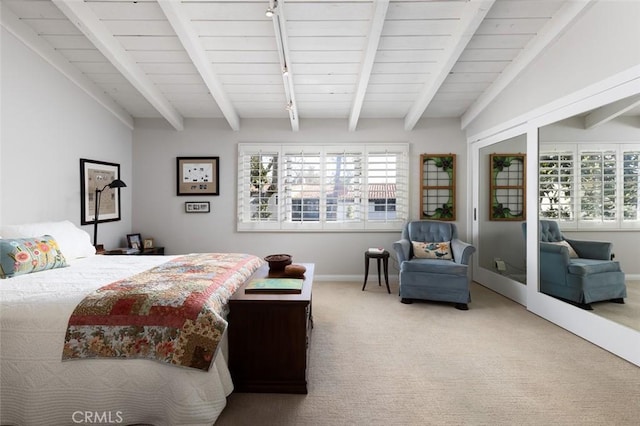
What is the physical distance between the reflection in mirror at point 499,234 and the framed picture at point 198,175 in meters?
3.81

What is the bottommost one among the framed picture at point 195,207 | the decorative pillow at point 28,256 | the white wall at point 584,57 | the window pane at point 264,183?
the decorative pillow at point 28,256

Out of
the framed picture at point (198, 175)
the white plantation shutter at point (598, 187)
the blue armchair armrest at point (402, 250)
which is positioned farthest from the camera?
the framed picture at point (198, 175)

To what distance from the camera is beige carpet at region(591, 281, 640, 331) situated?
2418 mm

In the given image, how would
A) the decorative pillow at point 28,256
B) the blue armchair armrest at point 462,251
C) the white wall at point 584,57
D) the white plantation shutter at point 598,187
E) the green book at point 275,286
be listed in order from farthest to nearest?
the blue armchair armrest at point 462,251 → the white plantation shutter at point 598,187 → the white wall at point 584,57 → the decorative pillow at point 28,256 → the green book at point 275,286

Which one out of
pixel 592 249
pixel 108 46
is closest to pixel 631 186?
pixel 592 249

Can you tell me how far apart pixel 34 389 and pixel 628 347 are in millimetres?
3765

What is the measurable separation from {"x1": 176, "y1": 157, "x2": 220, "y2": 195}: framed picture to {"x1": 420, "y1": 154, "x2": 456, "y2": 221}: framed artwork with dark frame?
3095 mm

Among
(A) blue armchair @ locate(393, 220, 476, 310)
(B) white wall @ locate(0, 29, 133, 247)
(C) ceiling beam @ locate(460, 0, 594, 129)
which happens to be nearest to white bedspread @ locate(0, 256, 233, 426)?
(B) white wall @ locate(0, 29, 133, 247)

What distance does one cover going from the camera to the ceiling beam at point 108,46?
271 centimetres

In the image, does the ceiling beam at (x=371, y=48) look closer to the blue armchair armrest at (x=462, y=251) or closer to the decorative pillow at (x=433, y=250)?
the decorative pillow at (x=433, y=250)

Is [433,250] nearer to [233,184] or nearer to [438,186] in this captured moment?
[438,186]

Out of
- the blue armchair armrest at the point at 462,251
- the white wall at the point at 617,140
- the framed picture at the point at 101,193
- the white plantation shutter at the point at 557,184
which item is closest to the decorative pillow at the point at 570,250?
the white wall at the point at 617,140

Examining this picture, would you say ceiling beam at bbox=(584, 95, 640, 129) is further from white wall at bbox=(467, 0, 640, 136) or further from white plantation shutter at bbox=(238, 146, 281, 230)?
white plantation shutter at bbox=(238, 146, 281, 230)

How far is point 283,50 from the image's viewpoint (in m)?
3.16
